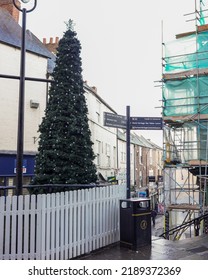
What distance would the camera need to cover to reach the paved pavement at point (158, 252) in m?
6.74

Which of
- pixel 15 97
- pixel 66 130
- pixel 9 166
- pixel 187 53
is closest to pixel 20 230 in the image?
pixel 66 130

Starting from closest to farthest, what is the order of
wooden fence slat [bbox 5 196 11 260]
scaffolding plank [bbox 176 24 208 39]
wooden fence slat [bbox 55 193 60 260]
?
1. wooden fence slat [bbox 5 196 11 260]
2. wooden fence slat [bbox 55 193 60 260]
3. scaffolding plank [bbox 176 24 208 39]

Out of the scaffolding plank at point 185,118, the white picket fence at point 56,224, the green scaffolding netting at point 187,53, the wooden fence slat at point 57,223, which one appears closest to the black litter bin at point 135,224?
the white picket fence at point 56,224

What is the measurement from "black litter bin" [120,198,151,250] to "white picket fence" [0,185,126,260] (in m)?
0.44

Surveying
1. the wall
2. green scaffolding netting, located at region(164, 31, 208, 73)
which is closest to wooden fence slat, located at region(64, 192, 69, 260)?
the wall

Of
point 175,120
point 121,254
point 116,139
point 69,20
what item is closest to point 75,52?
point 69,20

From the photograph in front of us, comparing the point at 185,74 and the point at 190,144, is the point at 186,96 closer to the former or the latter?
the point at 185,74

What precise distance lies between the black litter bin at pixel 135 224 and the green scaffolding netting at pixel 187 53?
31.2ft

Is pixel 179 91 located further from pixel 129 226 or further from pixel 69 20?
pixel 129 226

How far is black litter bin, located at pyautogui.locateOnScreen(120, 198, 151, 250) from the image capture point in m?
7.28

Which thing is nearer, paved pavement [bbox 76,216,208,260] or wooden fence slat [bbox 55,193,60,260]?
wooden fence slat [bbox 55,193,60,260]

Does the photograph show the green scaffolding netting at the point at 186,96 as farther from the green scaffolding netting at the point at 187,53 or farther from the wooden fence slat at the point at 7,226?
the wooden fence slat at the point at 7,226

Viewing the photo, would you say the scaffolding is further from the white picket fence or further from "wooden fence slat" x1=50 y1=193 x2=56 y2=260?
"wooden fence slat" x1=50 y1=193 x2=56 y2=260

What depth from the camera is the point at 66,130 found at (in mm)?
10484
